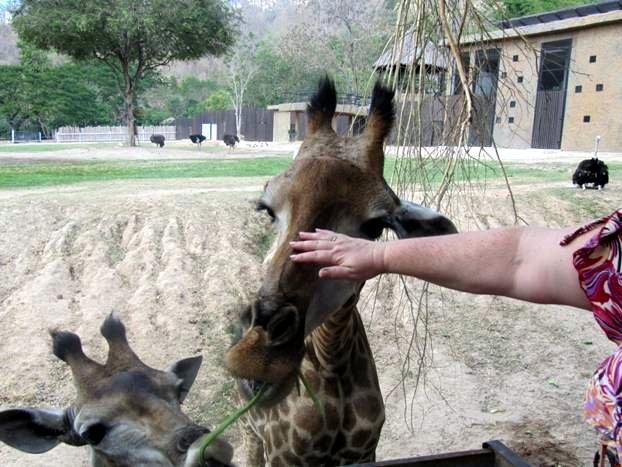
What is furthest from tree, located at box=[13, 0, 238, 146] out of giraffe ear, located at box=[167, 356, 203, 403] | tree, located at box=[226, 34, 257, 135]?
giraffe ear, located at box=[167, 356, 203, 403]

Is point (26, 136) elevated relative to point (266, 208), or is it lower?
lower

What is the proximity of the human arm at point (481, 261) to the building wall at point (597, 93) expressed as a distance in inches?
1118

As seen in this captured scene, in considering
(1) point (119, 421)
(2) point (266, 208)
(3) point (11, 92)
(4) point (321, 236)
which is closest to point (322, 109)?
(2) point (266, 208)

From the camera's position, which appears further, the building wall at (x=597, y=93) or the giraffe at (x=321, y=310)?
the building wall at (x=597, y=93)

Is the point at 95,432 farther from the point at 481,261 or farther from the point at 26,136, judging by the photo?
the point at 26,136

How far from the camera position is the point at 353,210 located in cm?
301

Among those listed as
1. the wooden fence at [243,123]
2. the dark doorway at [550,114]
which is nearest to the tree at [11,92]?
the wooden fence at [243,123]

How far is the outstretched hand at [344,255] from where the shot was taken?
7.14ft

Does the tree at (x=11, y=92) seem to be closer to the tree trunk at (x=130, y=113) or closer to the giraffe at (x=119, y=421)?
the tree trunk at (x=130, y=113)

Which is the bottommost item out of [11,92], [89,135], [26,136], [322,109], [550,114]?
[26,136]

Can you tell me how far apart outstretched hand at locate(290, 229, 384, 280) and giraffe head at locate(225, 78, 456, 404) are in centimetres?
29

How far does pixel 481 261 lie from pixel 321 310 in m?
1.11

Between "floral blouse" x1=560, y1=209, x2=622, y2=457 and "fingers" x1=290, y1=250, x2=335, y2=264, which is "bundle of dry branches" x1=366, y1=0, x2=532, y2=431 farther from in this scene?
"floral blouse" x1=560, y1=209, x2=622, y2=457

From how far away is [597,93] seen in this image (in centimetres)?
2883
